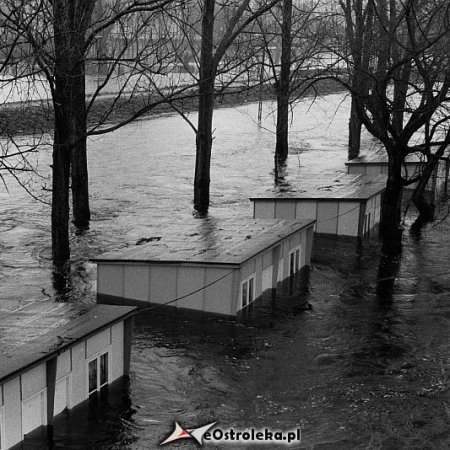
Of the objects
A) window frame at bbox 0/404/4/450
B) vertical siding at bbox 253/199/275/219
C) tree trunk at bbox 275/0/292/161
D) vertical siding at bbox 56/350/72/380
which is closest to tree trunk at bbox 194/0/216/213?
vertical siding at bbox 253/199/275/219

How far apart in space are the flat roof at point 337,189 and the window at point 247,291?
30.1ft

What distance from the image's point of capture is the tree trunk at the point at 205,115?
1391 inches

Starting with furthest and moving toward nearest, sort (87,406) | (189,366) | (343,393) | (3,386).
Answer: (189,366) < (343,393) < (87,406) < (3,386)

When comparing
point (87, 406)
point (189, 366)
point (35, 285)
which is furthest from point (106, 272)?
point (87, 406)

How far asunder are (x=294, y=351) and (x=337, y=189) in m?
15.0

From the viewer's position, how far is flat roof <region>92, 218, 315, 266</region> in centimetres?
2364

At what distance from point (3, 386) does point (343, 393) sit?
7025mm

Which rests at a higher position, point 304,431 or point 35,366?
point 35,366

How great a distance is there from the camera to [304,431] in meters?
16.8

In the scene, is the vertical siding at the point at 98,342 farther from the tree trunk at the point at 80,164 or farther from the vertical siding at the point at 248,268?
the tree trunk at the point at 80,164

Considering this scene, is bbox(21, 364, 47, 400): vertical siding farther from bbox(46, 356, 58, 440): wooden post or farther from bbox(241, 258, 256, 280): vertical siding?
bbox(241, 258, 256, 280): vertical siding

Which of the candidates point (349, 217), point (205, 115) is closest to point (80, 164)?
point (205, 115)

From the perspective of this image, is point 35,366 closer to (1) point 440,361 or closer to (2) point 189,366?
(2) point 189,366

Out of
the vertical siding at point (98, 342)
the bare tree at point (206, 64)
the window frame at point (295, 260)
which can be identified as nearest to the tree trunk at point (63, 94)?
the window frame at point (295, 260)
